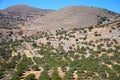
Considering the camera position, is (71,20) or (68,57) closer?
(68,57)

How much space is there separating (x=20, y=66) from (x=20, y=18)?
108062mm

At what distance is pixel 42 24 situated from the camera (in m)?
87.1

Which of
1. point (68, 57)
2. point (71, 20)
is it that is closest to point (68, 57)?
point (68, 57)

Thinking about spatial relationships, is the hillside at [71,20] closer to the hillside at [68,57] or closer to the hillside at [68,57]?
the hillside at [68,57]

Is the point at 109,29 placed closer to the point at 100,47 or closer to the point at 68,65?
the point at 100,47

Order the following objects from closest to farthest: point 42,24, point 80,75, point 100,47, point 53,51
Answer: point 80,75 → point 100,47 → point 53,51 → point 42,24

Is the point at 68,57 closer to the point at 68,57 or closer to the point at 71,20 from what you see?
the point at 68,57

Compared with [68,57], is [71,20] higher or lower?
higher

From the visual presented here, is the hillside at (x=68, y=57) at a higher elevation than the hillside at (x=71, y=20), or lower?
lower

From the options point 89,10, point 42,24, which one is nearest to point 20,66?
A: point 42,24

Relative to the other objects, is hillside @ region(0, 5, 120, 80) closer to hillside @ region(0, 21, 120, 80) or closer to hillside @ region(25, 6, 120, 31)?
hillside @ region(0, 21, 120, 80)

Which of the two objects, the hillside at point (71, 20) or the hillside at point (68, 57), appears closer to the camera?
the hillside at point (68, 57)

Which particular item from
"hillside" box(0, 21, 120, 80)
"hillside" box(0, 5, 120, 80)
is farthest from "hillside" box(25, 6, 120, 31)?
"hillside" box(0, 21, 120, 80)

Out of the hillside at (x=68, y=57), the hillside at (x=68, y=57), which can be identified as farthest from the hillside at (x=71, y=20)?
the hillside at (x=68, y=57)
